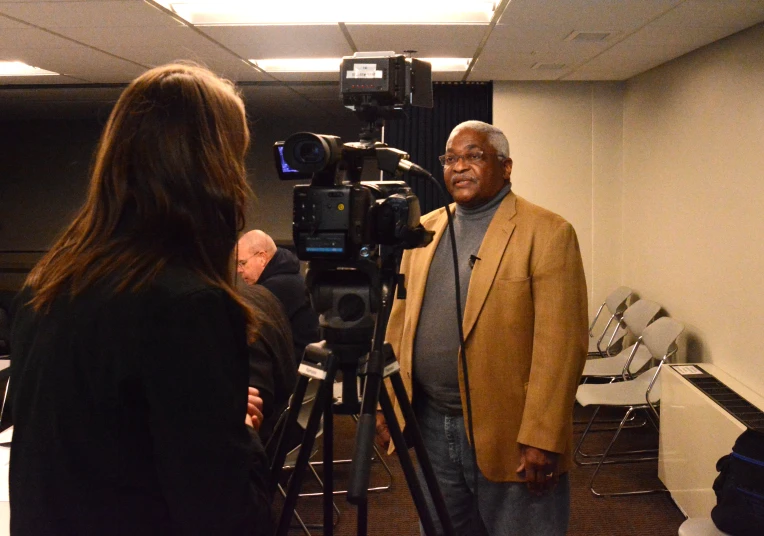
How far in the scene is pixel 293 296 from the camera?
322cm

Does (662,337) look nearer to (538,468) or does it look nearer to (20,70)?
(538,468)

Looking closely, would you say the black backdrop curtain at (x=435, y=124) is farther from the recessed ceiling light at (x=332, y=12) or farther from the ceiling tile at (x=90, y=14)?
the ceiling tile at (x=90, y=14)

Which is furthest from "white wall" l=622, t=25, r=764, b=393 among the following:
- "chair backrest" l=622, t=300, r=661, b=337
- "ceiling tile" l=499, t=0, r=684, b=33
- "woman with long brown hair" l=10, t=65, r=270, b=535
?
"woman with long brown hair" l=10, t=65, r=270, b=535

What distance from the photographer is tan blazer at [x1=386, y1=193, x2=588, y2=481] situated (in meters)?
1.75

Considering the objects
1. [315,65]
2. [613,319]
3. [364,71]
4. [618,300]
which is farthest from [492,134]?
[613,319]

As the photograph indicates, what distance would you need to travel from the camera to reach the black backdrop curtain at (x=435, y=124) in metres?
5.48

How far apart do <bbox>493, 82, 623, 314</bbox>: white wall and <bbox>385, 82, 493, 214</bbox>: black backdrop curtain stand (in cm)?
28

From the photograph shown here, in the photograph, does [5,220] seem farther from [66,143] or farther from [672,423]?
[672,423]

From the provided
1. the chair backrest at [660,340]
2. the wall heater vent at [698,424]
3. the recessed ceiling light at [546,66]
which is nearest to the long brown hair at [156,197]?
the wall heater vent at [698,424]

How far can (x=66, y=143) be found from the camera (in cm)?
850

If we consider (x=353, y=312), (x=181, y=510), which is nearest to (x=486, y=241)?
(x=353, y=312)

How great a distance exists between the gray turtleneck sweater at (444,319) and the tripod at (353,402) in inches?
22.0

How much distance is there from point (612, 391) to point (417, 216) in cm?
282

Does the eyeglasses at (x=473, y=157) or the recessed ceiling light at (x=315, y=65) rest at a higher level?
the recessed ceiling light at (x=315, y=65)
